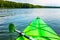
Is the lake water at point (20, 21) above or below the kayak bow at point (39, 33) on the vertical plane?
below

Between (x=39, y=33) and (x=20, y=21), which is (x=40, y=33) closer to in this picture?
(x=39, y=33)

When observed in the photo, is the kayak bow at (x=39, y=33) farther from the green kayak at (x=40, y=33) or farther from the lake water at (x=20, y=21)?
the lake water at (x=20, y=21)

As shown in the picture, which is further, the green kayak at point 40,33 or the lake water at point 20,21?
the lake water at point 20,21

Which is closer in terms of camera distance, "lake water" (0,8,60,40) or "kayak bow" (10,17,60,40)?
"kayak bow" (10,17,60,40)

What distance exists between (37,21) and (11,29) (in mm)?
6084

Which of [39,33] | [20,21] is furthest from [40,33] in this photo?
[20,21]

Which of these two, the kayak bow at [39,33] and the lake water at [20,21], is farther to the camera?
the lake water at [20,21]

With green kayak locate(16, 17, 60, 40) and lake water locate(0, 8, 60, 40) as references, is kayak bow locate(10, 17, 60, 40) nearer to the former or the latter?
green kayak locate(16, 17, 60, 40)

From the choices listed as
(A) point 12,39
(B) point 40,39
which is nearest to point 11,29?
(B) point 40,39

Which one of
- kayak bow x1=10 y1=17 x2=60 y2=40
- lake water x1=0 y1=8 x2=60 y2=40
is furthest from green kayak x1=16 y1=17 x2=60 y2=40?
lake water x1=0 y1=8 x2=60 y2=40

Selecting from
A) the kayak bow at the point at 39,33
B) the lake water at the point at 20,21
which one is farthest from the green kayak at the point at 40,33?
the lake water at the point at 20,21

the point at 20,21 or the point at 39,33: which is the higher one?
the point at 39,33

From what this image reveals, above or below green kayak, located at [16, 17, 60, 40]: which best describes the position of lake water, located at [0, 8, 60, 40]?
below

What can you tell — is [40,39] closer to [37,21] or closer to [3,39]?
[37,21]
